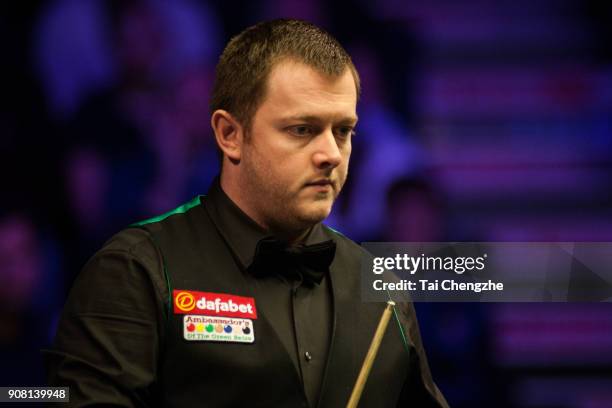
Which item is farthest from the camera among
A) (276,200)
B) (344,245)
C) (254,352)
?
(344,245)

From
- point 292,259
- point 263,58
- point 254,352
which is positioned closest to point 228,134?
point 263,58

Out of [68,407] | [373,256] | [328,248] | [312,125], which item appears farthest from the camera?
[373,256]

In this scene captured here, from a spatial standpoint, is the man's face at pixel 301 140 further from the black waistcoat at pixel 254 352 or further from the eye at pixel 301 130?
the black waistcoat at pixel 254 352

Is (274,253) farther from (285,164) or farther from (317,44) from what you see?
(317,44)

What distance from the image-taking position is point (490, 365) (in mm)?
3328

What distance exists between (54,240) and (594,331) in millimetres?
2031

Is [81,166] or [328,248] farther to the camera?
[81,166]

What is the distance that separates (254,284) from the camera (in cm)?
216

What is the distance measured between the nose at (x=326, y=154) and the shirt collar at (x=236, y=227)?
0.25 m

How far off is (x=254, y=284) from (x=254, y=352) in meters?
0.20

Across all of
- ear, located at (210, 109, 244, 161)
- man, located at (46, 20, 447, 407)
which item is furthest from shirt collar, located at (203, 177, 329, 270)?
ear, located at (210, 109, 244, 161)

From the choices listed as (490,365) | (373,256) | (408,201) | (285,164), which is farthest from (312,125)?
(490,365)

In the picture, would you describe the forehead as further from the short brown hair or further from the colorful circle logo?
the colorful circle logo

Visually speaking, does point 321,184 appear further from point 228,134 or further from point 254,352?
point 254,352
